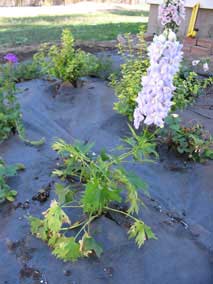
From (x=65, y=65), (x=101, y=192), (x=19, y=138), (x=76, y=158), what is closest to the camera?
(x=101, y=192)

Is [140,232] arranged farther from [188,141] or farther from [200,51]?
[200,51]

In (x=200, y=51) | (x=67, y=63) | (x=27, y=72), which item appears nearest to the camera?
(x=67, y=63)

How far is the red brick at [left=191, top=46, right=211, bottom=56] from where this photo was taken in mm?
4859

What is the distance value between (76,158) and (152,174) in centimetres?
72

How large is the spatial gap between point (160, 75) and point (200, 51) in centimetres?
377

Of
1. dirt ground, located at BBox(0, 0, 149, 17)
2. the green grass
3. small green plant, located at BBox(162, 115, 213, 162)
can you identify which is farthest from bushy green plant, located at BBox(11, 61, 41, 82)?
dirt ground, located at BBox(0, 0, 149, 17)

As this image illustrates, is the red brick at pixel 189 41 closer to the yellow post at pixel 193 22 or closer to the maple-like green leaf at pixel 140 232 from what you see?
the yellow post at pixel 193 22

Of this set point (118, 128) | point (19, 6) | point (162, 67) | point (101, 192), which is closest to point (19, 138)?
point (118, 128)

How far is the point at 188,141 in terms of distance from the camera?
2.60m

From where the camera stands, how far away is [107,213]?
1.91m

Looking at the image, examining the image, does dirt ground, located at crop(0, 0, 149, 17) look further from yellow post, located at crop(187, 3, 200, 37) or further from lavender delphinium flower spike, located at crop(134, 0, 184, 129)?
lavender delphinium flower spike, located at crop(134, 0, 184, 129)

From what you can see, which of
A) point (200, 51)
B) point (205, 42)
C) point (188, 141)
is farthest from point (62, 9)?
point (188, 141)

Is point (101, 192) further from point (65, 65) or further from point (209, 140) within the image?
point (65, 65)

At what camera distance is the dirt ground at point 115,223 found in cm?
166
